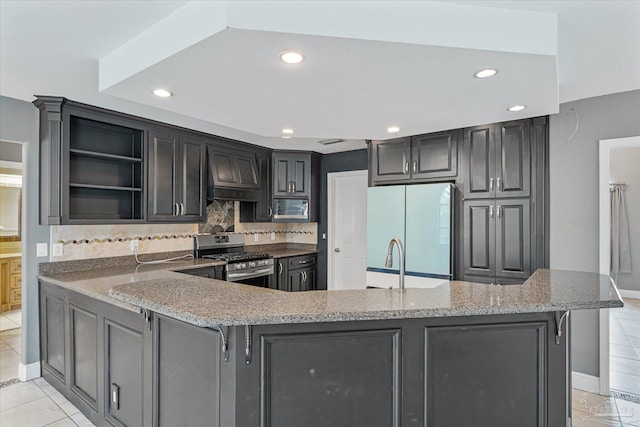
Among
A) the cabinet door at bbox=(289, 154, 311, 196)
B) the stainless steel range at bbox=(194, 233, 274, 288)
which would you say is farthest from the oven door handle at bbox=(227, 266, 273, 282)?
the cabinet door at bbox=(289, 154, 311, 196)

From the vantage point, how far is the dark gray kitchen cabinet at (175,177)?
364cm

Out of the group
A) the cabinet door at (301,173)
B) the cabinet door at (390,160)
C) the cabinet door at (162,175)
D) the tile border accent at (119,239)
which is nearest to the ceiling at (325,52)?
the cabinet door at (162,175)

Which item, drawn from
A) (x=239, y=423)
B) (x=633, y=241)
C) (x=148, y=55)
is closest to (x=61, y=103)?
(x=148, y=55)

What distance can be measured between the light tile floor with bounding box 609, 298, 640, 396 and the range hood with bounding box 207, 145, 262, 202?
4.21 m

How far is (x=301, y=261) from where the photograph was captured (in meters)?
5.15

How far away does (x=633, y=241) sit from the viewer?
5.24 meters

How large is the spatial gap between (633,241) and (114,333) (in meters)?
6.63

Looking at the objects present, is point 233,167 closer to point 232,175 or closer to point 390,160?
point 232,175

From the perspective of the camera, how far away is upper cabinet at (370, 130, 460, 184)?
11.8ft

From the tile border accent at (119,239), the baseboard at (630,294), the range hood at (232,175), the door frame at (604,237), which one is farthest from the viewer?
the baseboard at (630,294)

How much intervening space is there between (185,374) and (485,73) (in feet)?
7.34

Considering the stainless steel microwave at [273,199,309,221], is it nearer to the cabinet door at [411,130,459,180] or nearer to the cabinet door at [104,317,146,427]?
the cabinet door at [411,130,459,180]

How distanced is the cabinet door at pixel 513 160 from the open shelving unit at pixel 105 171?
11.4 feet

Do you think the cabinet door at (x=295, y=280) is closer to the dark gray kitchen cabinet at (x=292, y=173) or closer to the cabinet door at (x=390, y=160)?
the dark gray kitchen cabinet at (x=292, y=173)
